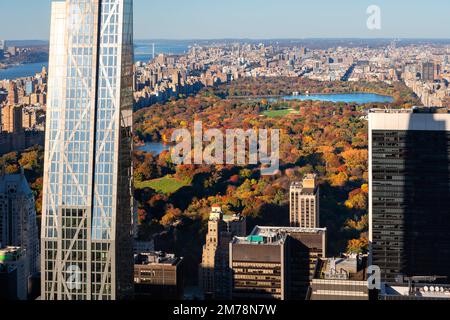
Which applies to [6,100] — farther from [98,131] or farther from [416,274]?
[98,131]

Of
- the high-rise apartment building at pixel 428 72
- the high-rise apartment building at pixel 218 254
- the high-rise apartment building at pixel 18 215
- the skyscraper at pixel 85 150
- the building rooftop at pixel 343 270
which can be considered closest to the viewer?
the skyscraper at pixel 85 150

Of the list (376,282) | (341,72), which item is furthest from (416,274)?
(341,72)

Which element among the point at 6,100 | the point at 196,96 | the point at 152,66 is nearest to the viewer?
the point at 6,100

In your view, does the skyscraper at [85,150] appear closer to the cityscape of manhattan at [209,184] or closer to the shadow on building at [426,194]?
the cityscape of manhattan at [209,184]

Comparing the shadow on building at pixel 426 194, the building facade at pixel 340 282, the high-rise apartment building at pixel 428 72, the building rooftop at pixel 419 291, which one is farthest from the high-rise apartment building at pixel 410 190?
the high-rise apartment building at pixel 428 72

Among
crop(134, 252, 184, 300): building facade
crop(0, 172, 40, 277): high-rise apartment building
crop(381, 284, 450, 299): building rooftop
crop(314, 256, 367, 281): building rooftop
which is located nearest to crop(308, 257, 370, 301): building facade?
crop(314, 256, 367, 281): building rooftop
